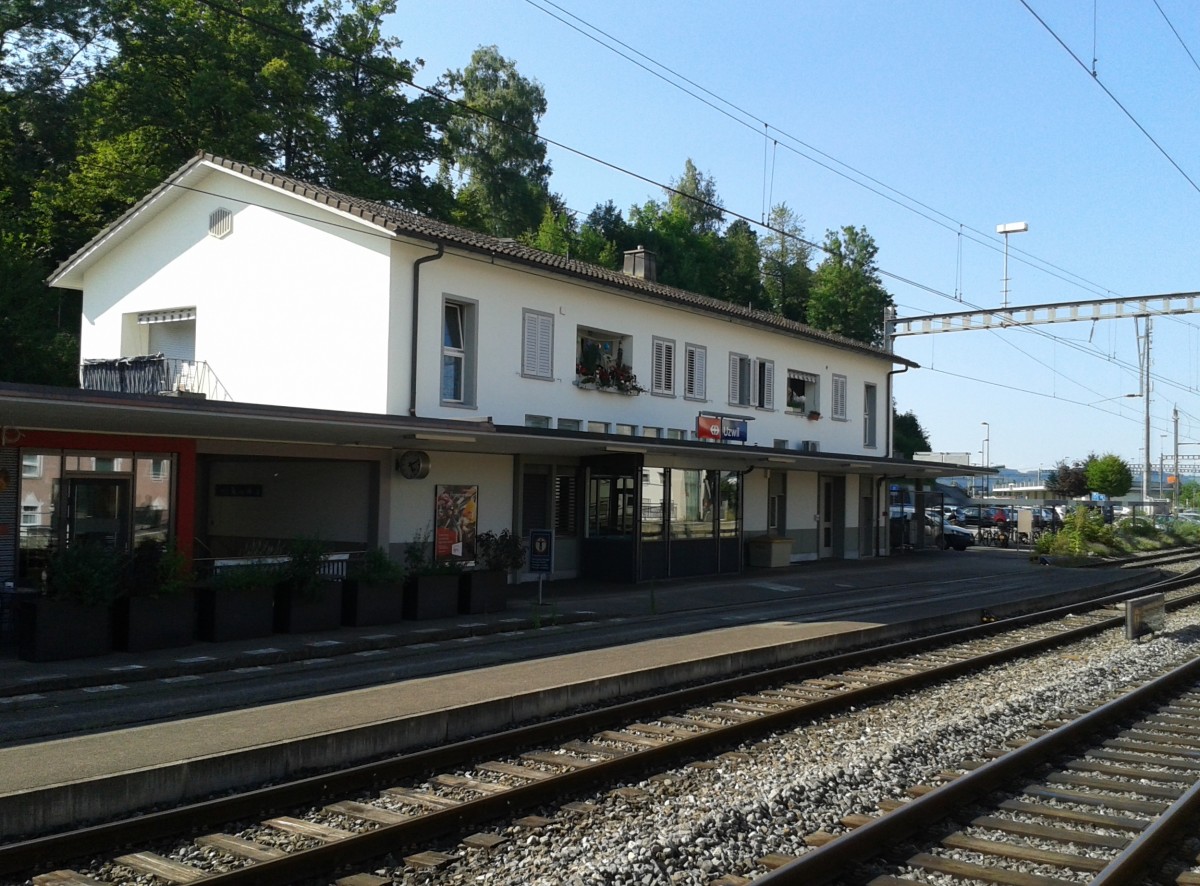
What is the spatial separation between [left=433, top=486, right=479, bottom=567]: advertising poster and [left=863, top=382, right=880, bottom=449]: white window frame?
18471mm

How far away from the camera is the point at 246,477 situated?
21.2 meters

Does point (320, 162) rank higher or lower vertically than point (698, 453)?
higher

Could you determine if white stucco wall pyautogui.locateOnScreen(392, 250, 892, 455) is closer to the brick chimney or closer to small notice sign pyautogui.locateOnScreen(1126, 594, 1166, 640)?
the brick chimney

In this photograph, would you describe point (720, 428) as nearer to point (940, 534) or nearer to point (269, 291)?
point (269, 291)

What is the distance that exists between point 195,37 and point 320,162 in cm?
517

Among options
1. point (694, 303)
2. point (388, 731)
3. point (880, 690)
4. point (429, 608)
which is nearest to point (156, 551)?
point (429, 608)

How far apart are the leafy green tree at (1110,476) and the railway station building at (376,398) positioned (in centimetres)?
4002

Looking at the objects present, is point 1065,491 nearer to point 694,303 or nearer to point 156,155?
point 694,303

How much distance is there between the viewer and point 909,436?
7288 centimetres

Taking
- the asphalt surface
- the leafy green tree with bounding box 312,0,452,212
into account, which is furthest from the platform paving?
the leafy green tree with bounding box 312,0,452,212

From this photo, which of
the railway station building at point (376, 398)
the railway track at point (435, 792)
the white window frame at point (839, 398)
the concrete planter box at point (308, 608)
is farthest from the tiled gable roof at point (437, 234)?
the railway track at point (435, 792)

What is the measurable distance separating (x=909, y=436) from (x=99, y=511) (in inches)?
2507

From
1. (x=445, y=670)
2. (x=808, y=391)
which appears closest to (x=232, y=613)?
(x=445, y=670)

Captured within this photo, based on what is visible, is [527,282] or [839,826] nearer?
[839,826]
